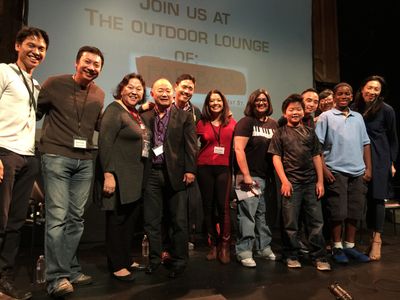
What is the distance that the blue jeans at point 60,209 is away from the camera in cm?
196

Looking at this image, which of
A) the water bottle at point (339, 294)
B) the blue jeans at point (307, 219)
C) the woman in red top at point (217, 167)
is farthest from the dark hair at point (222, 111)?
the water bottle at point (339, 294)

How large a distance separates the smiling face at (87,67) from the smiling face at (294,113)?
1.44 meters

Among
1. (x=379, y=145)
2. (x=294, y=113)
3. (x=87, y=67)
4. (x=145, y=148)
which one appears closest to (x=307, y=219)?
(x=294, y=113)

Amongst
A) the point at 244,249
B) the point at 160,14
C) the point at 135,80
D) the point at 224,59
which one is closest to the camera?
the point at 135,80

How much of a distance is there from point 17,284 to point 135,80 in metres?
1.53

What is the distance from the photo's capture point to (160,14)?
354 cm

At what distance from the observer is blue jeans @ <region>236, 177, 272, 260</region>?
2.70 metres

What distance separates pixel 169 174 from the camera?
2381 millimetres

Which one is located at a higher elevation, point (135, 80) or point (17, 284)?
point (135, 80)

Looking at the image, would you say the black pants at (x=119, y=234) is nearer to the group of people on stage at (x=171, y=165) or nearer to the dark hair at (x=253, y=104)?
the group of people on stage at (x=171, y=165)

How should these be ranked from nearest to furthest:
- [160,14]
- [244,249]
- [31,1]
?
[244,249] < [31,1] < [160,14]

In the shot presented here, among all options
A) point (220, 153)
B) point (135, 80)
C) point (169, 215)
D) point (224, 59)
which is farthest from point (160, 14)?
point (169, 215)

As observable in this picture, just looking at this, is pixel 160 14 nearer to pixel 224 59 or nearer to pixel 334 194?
pixel 224 59

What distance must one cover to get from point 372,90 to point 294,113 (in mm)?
848
